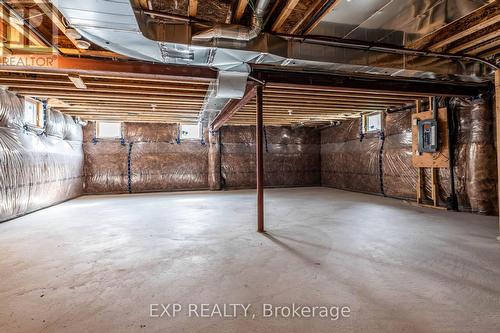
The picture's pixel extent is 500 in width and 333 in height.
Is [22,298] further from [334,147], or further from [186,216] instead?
[334,147]

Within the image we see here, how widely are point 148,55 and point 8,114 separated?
319 centimetres

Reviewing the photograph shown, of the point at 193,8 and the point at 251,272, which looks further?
the point at 193,8

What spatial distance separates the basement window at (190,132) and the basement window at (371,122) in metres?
4.79

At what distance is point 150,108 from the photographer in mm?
5625

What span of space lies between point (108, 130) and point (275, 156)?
→ 16.7 feet

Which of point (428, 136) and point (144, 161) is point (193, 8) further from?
point (144, 161)

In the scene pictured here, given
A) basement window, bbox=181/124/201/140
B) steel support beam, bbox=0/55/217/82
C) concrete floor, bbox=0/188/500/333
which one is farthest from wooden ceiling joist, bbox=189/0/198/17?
basement window, bbox=181/124/201/140

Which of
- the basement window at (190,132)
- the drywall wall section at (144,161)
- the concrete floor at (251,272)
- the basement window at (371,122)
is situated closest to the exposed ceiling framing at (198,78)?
the basement window at (371,122)

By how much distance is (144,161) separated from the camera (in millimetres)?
7535

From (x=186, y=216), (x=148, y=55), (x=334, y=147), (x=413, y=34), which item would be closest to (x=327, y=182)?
(x=334, y=147)

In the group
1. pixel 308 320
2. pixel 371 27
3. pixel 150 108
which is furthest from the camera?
pixel 150 108

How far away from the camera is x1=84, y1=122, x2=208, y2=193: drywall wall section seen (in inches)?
284

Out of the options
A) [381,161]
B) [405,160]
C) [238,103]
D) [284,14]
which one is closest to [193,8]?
[284,14]

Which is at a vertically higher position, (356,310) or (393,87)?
(393,87)
